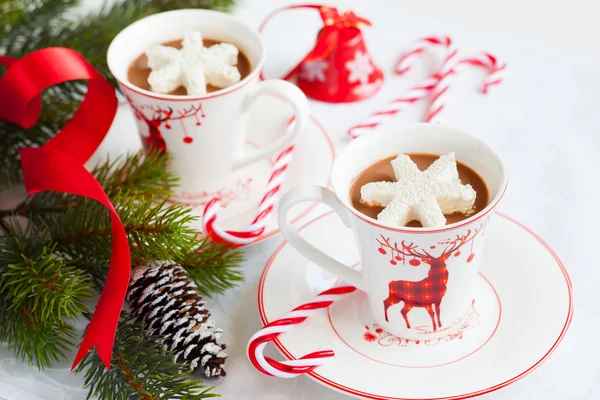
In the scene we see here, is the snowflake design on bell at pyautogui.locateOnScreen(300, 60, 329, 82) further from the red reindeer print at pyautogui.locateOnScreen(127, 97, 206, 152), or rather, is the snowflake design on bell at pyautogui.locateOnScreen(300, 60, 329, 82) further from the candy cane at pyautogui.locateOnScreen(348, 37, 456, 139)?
the red reindeer print at pyautogui.locateOnScreen(127, 97, 206, 152)

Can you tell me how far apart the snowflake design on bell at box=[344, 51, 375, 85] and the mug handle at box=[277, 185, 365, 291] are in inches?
24.1

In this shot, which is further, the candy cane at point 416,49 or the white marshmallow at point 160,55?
the candy cane at point 416,49

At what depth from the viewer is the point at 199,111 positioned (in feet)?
3.78

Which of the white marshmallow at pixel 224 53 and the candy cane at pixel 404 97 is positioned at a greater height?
the white marshmallow at pixel 224 53

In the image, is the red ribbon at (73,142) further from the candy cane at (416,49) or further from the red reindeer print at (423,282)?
the candy cane at (416,49)

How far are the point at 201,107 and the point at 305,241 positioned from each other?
318 mm

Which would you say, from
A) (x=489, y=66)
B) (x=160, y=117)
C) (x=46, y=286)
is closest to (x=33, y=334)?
(x=46, y=286)

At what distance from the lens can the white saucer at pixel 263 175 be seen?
1.23 meters

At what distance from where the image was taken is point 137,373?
88 cm

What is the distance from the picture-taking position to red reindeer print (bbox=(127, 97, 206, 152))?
1152mm

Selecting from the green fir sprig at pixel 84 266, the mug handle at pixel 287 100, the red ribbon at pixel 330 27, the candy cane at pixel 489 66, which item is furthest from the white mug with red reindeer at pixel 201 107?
the candy cane at pixel 489 66

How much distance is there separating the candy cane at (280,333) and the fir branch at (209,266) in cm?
15

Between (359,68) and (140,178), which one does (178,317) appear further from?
(359,68)

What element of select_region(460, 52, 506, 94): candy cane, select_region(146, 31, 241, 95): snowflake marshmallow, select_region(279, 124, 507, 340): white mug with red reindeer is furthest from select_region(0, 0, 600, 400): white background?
select_region(146, 31, 241, 95): snowflake marshmallow
